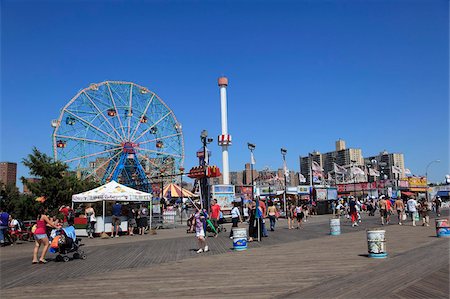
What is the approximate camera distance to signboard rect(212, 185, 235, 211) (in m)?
29.5

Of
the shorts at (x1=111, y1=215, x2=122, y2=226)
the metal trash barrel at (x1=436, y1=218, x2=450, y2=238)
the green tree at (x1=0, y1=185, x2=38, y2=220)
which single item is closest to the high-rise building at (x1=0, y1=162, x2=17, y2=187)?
the green tree at (x1=0, y1=185, x2=38, y2=220)

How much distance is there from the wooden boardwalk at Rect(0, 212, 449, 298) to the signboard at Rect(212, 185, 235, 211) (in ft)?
54.1

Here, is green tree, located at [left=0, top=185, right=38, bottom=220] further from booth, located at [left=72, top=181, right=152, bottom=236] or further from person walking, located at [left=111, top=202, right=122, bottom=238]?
person walking, located at [left=111, top=202, right=122, bottom=238]

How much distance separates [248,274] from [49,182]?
61.7 feet

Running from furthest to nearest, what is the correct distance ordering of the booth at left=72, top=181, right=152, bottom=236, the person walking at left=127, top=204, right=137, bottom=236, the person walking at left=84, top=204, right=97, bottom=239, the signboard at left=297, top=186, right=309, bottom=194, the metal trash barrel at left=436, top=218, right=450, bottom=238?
the signboard at left=297, top=186, right=309, bottom=194 → the person walking at left=127, top=204, right=137, bottom=236 → the booth at left=72, top=181, right=152, bottom=236 → the person walking at left=84, top=204, right=97, bottom=239 → the metal trash barrel at left=436, top=218, right=450, bottom=238

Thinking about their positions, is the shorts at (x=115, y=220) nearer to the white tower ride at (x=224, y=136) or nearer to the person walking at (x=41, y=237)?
the person walking at (x=41, y=237)

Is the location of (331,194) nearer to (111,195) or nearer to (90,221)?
(111,195)

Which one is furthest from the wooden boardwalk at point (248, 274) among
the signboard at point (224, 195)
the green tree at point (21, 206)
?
the signboard at point (224, 195)

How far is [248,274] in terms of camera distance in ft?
27.9

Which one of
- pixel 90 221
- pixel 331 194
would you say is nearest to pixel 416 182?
pixel 331 194

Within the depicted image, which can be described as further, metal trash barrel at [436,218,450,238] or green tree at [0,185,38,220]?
green tree at [0,185,38,220]

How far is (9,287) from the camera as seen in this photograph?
320 inches

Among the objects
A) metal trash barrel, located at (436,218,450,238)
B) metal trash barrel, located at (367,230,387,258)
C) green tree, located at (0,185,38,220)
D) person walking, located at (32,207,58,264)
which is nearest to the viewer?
metal trash barrel, located at (367,230,387,258)

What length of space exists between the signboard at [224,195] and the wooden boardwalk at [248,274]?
1649cm
